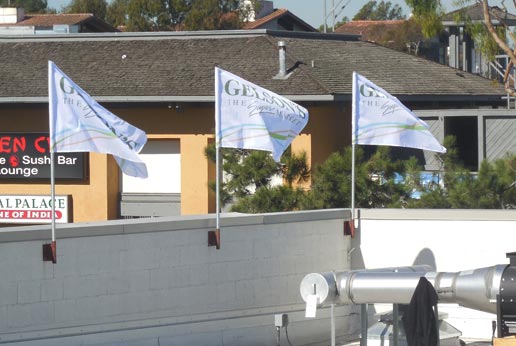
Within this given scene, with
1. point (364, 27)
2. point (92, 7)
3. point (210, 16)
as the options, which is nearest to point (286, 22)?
point (210, 16)

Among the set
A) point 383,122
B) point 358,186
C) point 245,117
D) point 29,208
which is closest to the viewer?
point 245,117

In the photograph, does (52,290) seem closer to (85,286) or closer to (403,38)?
(85,286)

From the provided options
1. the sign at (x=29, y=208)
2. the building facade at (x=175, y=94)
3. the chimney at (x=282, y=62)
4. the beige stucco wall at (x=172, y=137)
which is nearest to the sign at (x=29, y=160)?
the building facade at (x=175, y=94)

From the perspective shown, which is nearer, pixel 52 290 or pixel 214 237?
pixel 52 290

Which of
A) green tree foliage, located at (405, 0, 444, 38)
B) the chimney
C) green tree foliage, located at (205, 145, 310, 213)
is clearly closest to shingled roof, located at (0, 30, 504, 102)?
the chimney

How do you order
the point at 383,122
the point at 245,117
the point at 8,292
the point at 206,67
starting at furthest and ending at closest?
the point at 206,67 → the point at 383,122 → the point at 245,117 → the point at 8,292

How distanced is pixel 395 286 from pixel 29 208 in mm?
16826

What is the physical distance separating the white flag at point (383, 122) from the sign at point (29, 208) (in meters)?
13.2

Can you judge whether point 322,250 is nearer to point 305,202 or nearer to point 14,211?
point 305,202

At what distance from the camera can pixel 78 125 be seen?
43.0 ft

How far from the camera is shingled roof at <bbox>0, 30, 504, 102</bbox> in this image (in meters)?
26.4

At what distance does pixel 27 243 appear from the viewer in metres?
12.9

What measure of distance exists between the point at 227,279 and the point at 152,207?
41.6 ft

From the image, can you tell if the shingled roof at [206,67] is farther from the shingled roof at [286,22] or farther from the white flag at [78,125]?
the shingled roof at [286,22]
